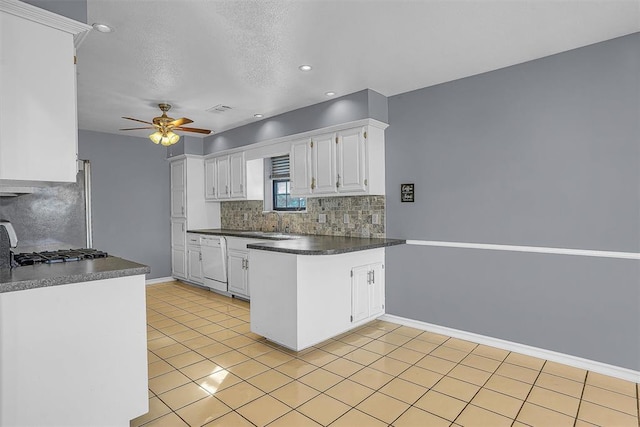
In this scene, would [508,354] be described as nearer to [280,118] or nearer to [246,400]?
[246,400]

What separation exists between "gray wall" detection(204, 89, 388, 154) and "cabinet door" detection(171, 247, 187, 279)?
1979 mm

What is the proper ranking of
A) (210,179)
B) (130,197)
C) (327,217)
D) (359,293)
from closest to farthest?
(359,293), (327,217), (130,197), (210,179)

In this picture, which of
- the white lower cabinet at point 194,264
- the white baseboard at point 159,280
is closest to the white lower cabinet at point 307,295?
the white lower cabinet at point 194,264

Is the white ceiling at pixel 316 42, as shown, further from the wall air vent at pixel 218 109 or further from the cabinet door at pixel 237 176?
the cabinet door at pixel 237 176

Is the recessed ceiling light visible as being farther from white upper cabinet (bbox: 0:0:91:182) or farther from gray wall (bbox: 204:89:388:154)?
gray wall (bbox: 204:89:388:154)

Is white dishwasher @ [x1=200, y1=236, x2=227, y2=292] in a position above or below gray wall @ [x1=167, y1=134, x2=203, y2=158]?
below

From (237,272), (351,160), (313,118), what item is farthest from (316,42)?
(237,272)

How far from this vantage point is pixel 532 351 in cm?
302

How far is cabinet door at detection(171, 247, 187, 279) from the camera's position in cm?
597

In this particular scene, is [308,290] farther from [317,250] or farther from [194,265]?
[194,265]

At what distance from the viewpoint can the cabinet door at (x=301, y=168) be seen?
432cm

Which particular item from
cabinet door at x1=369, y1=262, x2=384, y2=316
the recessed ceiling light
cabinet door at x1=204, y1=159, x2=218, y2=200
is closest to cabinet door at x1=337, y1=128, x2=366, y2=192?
cabinet door at x1=369, y1=262, x2=384, y2=316

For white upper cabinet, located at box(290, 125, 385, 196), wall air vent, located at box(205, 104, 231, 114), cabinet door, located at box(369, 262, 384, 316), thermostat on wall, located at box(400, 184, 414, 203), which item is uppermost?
wall air vent, located at box(205, 104, 231, 114)

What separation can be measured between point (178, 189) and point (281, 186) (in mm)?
1997
